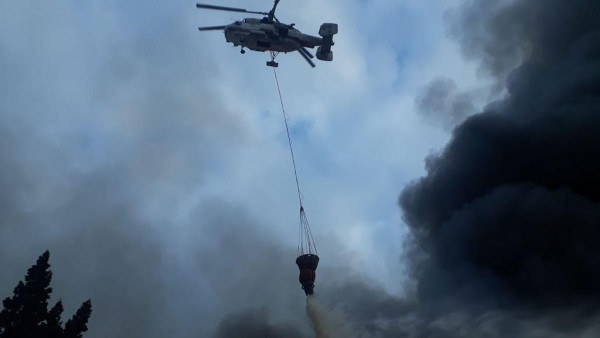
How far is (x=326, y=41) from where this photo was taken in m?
56.0

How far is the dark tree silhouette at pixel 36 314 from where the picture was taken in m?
47.7

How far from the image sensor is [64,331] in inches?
1901

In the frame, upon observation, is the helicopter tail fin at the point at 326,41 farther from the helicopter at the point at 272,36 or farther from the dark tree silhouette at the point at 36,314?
the dark tree silhouette at the point at 36,314

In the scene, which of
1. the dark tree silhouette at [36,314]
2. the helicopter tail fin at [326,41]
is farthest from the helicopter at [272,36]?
the dark tree silhouette at [36,314]

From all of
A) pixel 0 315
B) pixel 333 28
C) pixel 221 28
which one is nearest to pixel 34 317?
pixel 0 315

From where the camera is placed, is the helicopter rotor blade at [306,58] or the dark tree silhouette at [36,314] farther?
the helicopter rotor blade at [306,58]

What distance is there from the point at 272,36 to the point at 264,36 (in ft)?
2.87

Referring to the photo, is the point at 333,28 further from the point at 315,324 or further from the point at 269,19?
the point at 315,324

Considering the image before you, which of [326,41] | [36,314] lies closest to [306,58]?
[326,41]

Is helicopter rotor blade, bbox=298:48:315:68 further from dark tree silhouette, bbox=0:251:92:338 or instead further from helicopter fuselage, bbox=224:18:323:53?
dark tree silhouette, bbox=0:251:92:338

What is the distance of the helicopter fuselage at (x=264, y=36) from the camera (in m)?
52.7

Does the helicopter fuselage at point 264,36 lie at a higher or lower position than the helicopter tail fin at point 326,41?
lower

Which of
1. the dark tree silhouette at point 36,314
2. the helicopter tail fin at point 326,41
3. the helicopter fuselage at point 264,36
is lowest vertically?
the dark tree silhouette at point 36,314

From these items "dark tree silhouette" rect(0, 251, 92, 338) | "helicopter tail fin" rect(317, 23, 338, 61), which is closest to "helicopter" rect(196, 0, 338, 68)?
"helicopter tail fin" rect(317, 23, 338, 61)
